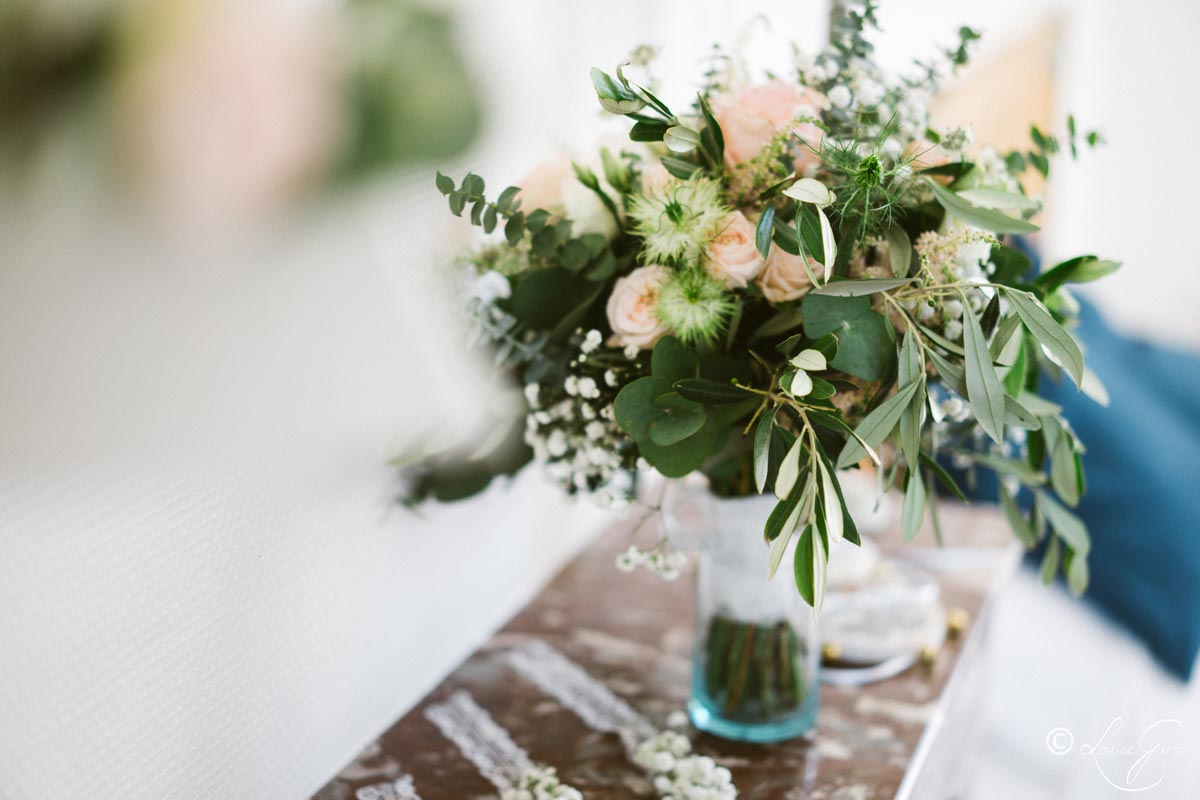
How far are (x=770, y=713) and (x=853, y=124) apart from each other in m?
0.52

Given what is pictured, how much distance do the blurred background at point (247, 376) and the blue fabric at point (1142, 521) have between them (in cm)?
14

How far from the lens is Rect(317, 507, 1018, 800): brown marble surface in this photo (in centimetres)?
76

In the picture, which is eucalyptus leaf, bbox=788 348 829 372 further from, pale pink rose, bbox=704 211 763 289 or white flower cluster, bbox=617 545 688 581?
white flower cluster, bbox=617 545 688 581

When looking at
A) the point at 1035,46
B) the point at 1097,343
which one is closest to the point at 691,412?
the point at 1097,343

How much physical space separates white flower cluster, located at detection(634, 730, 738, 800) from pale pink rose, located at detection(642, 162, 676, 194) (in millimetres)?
464

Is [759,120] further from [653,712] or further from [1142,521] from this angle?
[1142,521]

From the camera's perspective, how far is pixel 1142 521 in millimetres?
1393

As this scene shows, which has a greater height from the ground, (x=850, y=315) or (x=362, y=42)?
(x=362, y=42)

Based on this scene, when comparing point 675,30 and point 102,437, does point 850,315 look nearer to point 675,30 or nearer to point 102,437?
point 102,437

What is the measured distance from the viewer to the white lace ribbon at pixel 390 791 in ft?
2.40

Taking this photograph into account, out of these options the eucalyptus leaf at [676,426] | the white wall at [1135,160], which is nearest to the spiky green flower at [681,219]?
the eucalyptus leaf at [676,426]

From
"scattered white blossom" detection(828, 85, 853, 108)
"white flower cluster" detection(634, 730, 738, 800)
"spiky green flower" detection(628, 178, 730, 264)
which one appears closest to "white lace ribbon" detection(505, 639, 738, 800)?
"white flower cluster" detection(634, 730, 738, 800)

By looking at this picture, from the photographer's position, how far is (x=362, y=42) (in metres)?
0.34

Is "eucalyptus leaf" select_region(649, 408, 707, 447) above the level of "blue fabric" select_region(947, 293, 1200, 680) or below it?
above
